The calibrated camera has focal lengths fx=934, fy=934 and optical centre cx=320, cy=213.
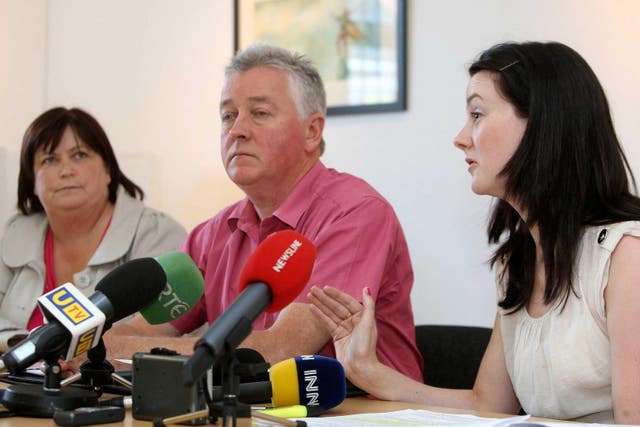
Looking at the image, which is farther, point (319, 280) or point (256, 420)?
point (319, 280)

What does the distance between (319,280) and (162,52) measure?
1.94 meters

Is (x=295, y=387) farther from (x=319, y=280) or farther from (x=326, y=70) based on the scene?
(x=326, y=70)

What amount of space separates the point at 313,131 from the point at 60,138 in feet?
3.47

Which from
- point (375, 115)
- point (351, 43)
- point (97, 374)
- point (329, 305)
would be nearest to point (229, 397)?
point (97, 374)

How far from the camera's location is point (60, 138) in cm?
320

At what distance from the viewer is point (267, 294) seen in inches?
Answer: 45.4

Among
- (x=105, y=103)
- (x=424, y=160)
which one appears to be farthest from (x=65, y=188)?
(x=424, y=160)

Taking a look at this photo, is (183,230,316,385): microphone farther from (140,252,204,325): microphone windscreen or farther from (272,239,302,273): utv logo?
(140,252,204,325): microphone windscreen

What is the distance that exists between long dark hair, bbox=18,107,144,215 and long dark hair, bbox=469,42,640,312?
1760 mm

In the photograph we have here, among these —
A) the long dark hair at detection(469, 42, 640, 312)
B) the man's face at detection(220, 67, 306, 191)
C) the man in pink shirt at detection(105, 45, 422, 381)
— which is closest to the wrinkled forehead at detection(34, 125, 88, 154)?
the man in pink shirt at detection(105, 45, 422, 381)

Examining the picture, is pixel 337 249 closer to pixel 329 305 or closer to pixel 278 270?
pixel 329 305

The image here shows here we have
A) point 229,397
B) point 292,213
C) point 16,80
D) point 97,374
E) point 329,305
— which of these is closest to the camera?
point 229,397

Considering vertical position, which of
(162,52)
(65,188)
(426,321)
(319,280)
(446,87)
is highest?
(162,52)

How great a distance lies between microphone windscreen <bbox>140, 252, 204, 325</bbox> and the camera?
161 centimetres
